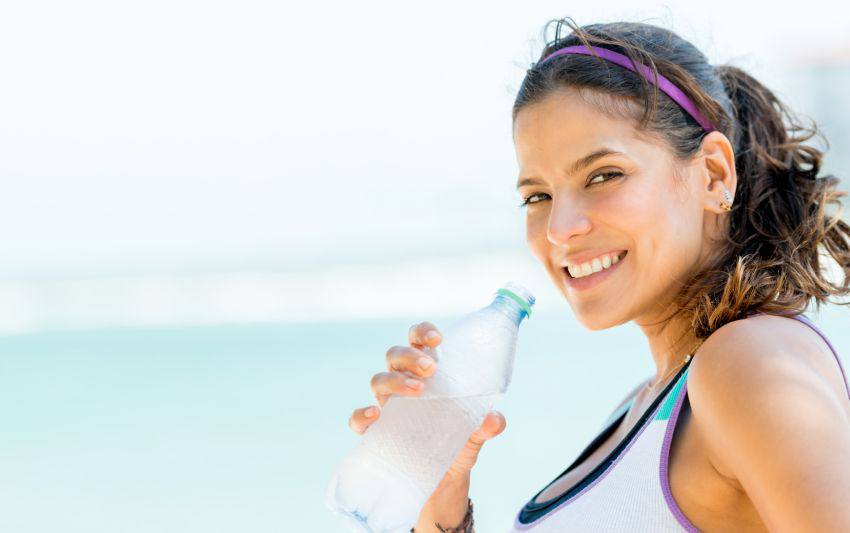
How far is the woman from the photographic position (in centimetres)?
85

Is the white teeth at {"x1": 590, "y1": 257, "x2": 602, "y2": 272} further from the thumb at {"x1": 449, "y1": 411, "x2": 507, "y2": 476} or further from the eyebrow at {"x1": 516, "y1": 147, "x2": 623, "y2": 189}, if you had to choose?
the thumb at {"x1": 449, "y1": 411, "x2": 507, "y2": 476}

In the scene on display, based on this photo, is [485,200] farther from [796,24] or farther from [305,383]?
[305,383]

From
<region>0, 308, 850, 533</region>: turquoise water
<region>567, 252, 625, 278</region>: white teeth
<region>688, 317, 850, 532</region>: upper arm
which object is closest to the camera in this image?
<region>688, 317, 850, 532</region>: upper arm

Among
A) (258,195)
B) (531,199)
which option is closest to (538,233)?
(531,199)

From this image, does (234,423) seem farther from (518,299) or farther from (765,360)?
(765,360)

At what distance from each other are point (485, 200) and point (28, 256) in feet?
20.6

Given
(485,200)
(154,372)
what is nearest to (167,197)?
(485,200)

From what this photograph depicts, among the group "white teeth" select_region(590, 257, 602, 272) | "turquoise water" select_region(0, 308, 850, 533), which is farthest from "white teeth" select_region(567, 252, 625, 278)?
"turquoise water" select_region(0, 308, 850, 533)

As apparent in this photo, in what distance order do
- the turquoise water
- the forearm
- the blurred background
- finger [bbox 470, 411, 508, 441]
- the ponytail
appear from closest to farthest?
1. the ponytail
2. finger [bbox 470, 411, 508, 441]
3. the forearm
4. the turquoise water
5. the blurred background

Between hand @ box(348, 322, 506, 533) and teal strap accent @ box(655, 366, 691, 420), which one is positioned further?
hand @ box(348, 322, 506, 533)

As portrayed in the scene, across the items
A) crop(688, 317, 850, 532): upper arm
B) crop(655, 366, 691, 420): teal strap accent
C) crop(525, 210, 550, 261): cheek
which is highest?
crop(525, 210, 550, 261): cheek

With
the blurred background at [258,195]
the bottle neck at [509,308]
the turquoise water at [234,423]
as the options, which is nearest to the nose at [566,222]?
the bottle neck at [509,308]

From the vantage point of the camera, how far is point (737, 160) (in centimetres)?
131

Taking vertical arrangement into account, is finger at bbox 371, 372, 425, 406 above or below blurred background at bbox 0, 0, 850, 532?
below
